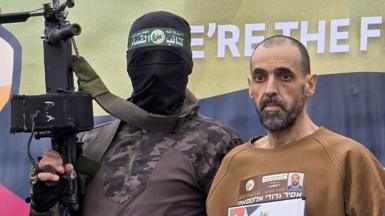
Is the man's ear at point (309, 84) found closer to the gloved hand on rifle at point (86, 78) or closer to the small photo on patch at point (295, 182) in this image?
the small photo on patch at point (295, 182)

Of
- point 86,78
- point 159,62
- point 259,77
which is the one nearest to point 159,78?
point 159,62

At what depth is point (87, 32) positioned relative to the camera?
7.75 feet

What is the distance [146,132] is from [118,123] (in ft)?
0.34

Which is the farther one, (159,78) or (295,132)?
(159,78)

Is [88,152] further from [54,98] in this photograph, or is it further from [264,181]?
[264,181]

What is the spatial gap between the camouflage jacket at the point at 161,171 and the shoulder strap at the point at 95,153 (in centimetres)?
2

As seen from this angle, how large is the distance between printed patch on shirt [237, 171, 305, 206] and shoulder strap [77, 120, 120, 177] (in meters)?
0.45

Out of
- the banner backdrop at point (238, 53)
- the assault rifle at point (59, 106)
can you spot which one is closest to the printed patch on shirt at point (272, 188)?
the assault rifle at point (59, 106)

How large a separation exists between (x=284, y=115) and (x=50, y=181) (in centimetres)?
59

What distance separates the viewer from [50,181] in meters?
1.66

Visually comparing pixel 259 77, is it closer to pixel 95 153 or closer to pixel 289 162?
pixel 289 162

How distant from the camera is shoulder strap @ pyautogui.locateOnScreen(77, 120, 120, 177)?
179 cm

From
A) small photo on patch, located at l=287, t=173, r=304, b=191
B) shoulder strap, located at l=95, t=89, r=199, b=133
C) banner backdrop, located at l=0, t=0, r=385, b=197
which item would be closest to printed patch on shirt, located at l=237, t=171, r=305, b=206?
small photo on patch, located at l=287, t=173, r=304, b=191

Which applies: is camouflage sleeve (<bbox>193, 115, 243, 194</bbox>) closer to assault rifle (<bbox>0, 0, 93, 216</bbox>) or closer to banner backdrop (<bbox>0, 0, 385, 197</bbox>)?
assault rifle (<bbox>0, 0, 93, 216</bbox>)
